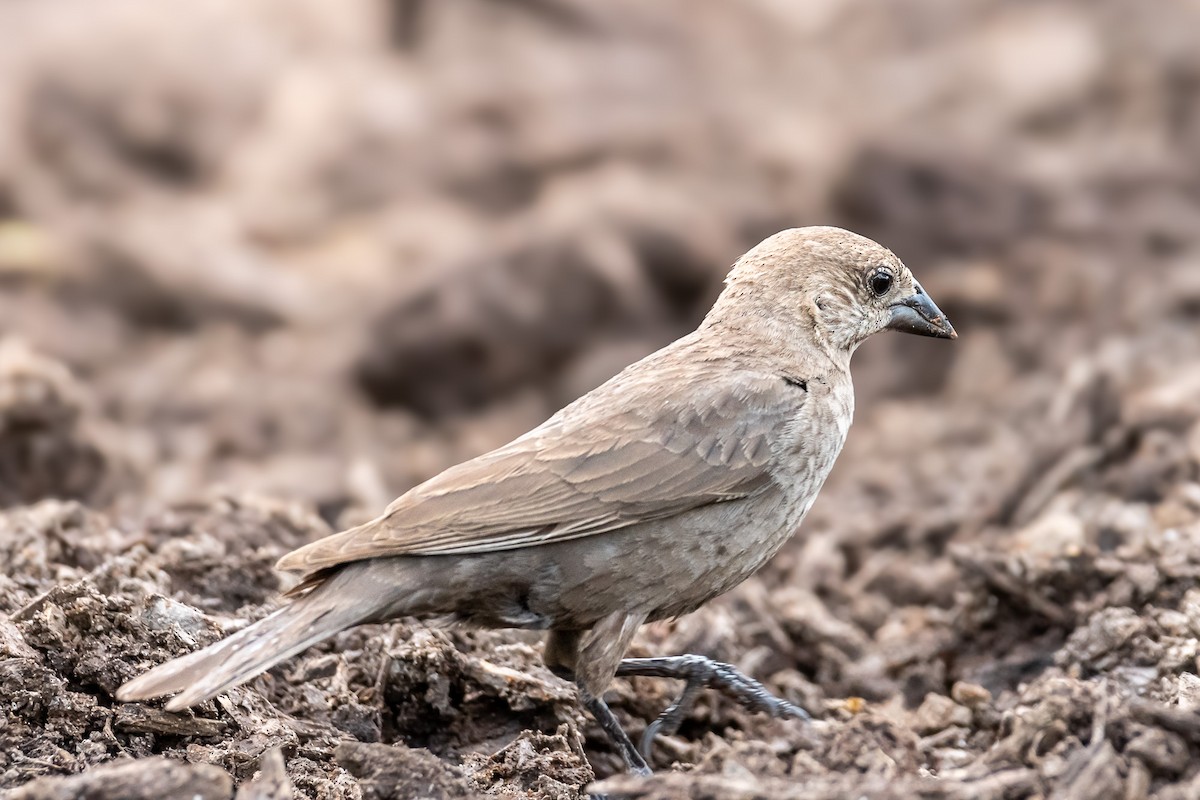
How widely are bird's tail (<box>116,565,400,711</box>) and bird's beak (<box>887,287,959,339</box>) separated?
2062 millimetres

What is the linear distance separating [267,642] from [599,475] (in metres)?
1.07

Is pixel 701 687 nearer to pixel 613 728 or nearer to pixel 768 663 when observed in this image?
pixel 613 728

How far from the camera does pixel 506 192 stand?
30.3ft

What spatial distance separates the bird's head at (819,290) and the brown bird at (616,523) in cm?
11

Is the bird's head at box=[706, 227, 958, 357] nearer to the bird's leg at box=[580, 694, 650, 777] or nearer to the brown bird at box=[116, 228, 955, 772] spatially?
the brown bird at box=[116, 228, 955, 772]

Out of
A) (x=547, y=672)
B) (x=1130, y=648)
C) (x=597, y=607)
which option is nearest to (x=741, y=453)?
(x=597, y=607)

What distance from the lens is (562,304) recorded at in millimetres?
8609

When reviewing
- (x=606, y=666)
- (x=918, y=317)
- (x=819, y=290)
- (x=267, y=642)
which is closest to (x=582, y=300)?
(x=918, y=317)

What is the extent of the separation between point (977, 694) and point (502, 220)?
18.0 feet

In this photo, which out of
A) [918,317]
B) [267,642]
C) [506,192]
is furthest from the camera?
[506,192]

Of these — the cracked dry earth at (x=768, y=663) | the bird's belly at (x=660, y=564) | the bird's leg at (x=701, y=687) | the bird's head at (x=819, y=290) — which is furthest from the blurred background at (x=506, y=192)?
the bird's belly at (x=660, y=564)

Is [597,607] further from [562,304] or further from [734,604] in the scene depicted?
[562,304]

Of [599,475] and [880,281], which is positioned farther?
[880,281]

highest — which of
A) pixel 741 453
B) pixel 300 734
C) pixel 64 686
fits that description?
pixel 741 453
